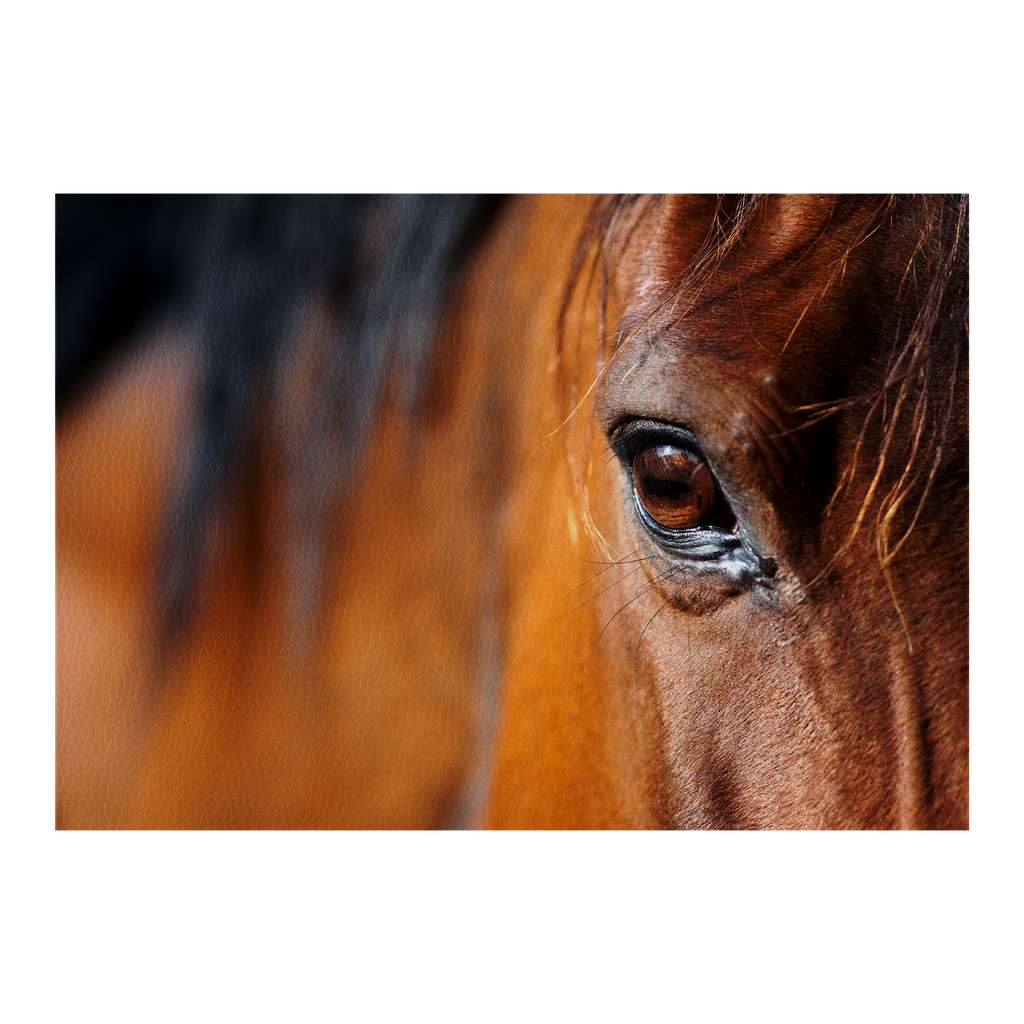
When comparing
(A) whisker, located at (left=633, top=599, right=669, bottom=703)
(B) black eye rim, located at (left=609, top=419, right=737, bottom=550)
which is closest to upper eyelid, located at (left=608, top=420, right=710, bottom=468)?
(B) black eye rim, located at (left=609, top=419, right=737, bottom=550)

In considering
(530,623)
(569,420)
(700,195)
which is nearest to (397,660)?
(530,623)

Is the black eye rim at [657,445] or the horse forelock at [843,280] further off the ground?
the horse forelock at [843,280]

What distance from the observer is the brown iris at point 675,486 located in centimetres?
54

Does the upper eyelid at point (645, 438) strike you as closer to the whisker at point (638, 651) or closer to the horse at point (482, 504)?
the horse at point (482, 504)

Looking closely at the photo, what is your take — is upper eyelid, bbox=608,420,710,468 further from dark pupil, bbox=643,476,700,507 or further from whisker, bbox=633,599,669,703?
whisker, bbox=633,599,669,703

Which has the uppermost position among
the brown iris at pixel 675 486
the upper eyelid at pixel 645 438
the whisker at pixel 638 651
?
the upper eyelid at pixel 645 438

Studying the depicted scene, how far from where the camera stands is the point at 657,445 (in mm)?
558

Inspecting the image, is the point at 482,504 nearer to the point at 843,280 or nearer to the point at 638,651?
the point at 638,651

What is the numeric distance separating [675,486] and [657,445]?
36 millimetres

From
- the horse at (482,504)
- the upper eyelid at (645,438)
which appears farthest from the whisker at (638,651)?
the upper eyelid at (645,438)

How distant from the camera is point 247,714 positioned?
2.49ft

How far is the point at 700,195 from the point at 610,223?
85 mm

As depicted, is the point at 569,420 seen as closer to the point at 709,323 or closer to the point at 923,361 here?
the point at 709,323

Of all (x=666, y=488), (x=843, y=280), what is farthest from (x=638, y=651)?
(x=843, y=280)
